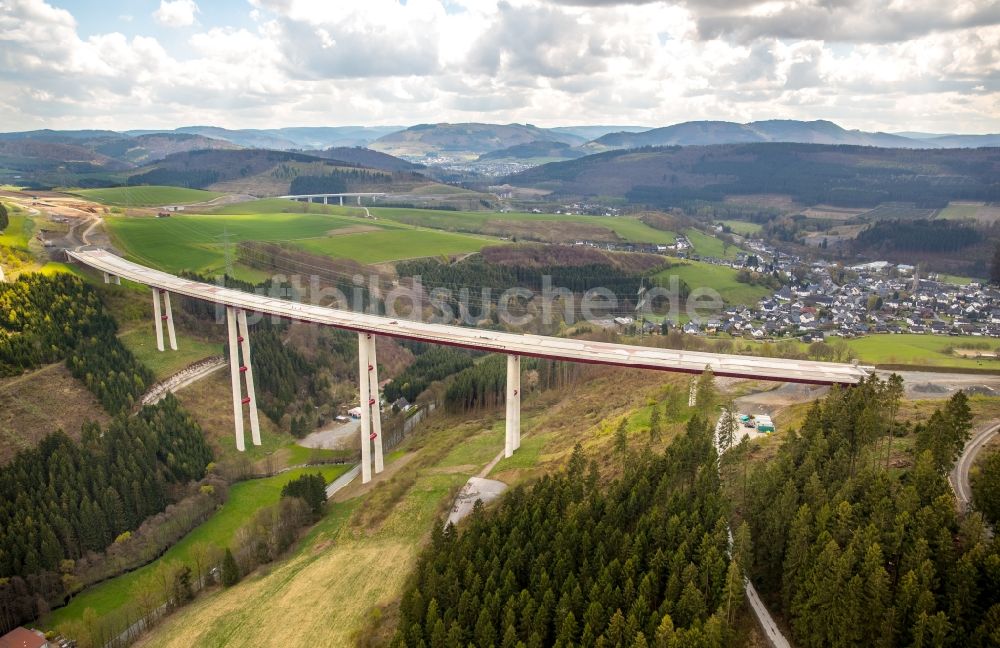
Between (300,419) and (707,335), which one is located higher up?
(707,335)

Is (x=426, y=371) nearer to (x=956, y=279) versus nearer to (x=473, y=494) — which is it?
(x=473, y=494)

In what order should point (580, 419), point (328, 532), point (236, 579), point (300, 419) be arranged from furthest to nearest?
point (300, 419) < point (580, 419) < point (328, 532) < point (236, 579)

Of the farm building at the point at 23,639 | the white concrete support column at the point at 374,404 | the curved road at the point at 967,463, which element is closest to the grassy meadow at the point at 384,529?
the white concrete support column at the point at 374,404

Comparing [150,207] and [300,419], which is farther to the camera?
[150,207]

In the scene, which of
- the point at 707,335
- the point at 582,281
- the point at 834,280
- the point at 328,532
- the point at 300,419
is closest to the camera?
the point at 328,532

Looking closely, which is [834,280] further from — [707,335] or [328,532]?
[328,532]

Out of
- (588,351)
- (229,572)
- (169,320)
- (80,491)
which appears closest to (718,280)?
(588,351)

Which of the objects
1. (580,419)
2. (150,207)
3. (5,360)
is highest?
(150,207)

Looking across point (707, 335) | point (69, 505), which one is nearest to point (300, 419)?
point (69, 505)
